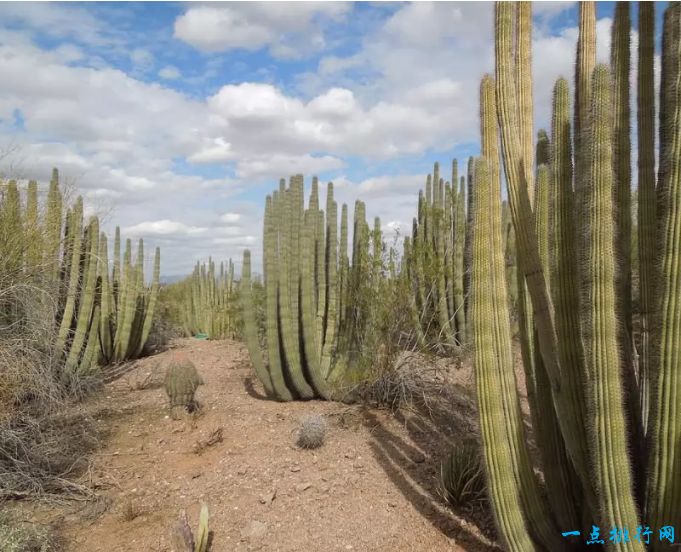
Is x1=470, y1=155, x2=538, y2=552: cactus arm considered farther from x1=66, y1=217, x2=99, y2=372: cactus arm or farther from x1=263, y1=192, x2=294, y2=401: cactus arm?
x1=66, y1=217, x2=99, y2=372: cactus arm

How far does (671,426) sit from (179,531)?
11.9 ft

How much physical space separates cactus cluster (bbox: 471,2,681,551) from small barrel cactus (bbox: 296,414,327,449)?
104 inches

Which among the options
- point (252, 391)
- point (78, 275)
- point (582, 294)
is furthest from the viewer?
point (78, 275)

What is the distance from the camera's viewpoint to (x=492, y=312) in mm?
3635

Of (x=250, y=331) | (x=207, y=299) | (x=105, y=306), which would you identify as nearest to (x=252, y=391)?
(x=250, y=331)

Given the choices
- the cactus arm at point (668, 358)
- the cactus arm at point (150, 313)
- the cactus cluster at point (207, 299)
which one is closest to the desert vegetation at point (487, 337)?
the cactus arm at point (668, 358)

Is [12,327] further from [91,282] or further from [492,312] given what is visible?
[492,312]

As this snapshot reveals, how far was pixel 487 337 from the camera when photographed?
3.59 metres

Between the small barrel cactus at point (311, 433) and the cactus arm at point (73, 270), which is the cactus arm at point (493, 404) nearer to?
the small barrel cactus at point (311, 433)

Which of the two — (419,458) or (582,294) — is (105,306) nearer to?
(419,458)

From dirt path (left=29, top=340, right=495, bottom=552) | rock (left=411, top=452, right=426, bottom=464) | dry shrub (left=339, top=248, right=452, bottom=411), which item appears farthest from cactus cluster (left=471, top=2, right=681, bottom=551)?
dry shrub (left=339, top=248, right=452, bottom=411)

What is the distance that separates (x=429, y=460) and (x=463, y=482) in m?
0.88

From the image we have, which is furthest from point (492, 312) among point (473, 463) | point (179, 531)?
point (179, 531)

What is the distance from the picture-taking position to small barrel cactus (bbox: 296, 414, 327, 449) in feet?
19.5
